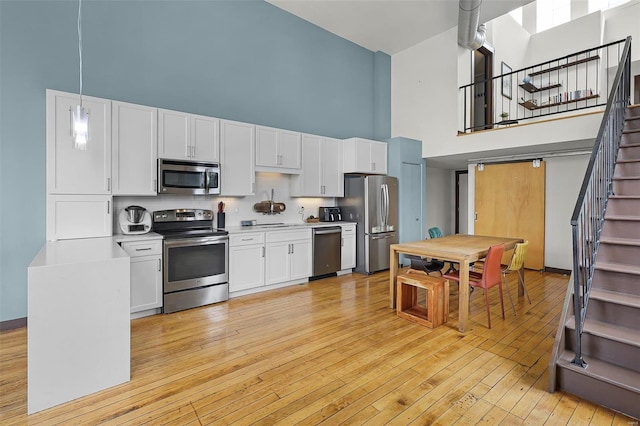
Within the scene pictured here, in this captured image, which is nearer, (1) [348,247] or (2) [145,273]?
(2) [145,273]

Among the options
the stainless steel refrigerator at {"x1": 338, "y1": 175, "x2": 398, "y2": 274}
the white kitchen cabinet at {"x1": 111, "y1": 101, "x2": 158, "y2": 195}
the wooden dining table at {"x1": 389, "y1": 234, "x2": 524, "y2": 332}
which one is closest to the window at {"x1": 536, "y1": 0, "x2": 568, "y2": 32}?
the stainless steel refrigerator at {"x1": 338, "y1": 175, "x2": 398, "y2": 274}

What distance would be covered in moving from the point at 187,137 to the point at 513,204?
19.7 ft

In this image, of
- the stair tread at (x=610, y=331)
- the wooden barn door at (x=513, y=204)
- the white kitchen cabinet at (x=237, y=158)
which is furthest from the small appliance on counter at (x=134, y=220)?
the wooden barn door at (x=513, y=204)

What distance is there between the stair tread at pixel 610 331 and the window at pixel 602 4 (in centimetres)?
859

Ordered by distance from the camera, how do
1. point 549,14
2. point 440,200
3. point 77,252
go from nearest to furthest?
point 77,252, point 549,14, point 440,200

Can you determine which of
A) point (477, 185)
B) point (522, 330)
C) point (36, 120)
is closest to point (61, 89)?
point (36, 120)

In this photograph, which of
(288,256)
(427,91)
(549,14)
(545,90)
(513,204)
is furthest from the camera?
(549,14)

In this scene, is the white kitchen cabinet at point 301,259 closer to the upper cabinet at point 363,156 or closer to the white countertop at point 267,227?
the white countertop at point 267,227

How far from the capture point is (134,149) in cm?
374

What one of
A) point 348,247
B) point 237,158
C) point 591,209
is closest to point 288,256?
point 348,247

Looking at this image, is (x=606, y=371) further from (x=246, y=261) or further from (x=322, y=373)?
Result: (x=246, y=261)

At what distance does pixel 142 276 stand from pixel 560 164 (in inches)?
271

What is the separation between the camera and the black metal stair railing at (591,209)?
2.18 metres

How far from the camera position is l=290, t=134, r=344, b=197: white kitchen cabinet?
5.38 metres
